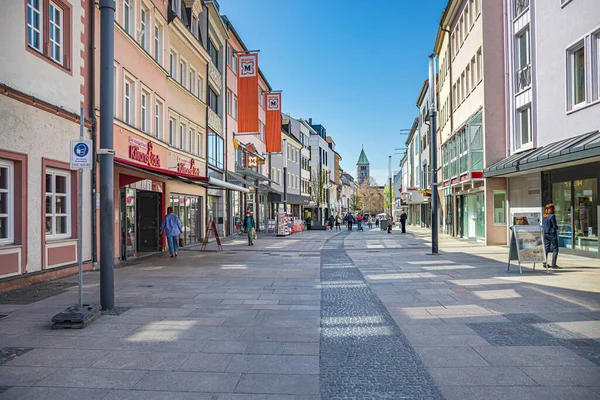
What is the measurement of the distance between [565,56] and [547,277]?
7.88 meters

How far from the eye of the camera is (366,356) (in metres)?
5.13

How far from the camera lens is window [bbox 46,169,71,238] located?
10.9 m

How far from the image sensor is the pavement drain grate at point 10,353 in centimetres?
498

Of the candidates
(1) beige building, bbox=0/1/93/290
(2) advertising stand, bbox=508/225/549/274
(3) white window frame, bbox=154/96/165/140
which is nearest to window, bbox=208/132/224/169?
(3) white window frame, bbox=154/96/165/140

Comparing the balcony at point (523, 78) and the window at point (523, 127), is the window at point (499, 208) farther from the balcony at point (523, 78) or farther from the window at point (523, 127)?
the balcony at point (523, 78)

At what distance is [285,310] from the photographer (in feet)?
24.6

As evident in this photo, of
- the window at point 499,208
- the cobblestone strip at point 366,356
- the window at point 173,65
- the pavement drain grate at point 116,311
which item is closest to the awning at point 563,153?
the window at point 499,208

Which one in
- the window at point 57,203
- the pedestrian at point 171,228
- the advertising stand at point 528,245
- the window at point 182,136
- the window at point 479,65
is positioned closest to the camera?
the window at point 57,203

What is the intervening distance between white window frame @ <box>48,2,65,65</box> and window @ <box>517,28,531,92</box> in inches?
617

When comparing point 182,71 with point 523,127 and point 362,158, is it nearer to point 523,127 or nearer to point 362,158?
point 523,127

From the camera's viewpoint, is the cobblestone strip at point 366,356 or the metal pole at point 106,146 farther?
the metal pole at point 106,146

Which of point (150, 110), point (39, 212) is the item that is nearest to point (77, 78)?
point (39, 212)

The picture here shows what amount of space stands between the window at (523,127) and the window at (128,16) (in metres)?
14.6

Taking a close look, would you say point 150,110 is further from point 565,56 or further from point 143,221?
point 565,56
